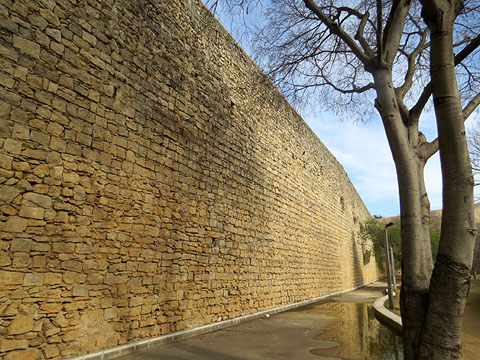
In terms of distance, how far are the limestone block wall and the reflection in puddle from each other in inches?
78.1

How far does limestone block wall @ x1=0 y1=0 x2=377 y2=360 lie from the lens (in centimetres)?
365

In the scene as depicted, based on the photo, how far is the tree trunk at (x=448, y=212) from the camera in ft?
9.13

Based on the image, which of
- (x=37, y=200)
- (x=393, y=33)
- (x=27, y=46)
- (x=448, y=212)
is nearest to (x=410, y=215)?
(x=448, y=212)

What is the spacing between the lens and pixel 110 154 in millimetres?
4691

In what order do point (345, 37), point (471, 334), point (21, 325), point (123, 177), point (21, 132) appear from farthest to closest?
1. point (471, 334)
2. point (123, 177)
3. point (345, 37)
4. point (21, 132)
5. point (21, 325)

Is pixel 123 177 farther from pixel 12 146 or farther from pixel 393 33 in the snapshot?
pixel 393 33

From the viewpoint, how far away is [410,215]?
3.54 meters

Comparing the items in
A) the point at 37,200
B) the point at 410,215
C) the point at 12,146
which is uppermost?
the point at 12,146

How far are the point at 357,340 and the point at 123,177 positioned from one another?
4.63 metres

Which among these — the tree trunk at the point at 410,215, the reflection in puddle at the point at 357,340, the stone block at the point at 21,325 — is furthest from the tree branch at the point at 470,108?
the stone block at the point at 21,325

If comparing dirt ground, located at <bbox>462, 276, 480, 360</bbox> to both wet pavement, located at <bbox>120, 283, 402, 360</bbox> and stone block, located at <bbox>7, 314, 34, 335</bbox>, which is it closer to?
wet pavement, located at <bbox>120, 283, 402, 360</bbox>

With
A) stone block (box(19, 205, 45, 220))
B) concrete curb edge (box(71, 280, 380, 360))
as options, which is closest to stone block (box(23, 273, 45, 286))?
stone block (box(19, 205, 45, 220))

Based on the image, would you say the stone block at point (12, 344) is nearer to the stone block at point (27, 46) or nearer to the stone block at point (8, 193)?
the stone block at point (8, 193)

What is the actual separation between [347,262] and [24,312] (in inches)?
691
